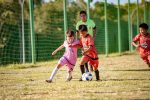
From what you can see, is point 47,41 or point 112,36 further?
point 112,36

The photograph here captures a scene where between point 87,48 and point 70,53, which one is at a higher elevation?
point 87,48

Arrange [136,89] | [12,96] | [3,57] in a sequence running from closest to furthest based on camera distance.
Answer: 1. [12,96]
2. [136,89]
3. [3,57]

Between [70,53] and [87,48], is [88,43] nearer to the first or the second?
[87,48]

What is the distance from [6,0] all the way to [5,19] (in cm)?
105

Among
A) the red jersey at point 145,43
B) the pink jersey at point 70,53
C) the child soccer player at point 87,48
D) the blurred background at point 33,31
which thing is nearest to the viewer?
the child soccer player at point 87,48

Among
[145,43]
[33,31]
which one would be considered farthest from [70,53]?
[33,31]

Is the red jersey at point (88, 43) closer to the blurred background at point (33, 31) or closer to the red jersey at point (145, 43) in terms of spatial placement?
the red jersey at point (145, 43)

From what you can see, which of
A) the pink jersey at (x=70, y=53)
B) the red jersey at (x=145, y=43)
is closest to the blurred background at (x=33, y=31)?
the red jersey at (x=145, y=43)

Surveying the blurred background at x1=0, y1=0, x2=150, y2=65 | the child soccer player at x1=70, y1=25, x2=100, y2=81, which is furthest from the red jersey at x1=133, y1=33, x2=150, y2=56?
the blurred background at x1=0, y1=0, x2=150, y2=65

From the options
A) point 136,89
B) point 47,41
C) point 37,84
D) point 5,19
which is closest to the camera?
point 136,89

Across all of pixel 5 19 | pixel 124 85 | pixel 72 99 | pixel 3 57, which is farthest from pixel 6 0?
pixel 72 99

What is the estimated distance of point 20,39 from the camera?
1712 centimetres

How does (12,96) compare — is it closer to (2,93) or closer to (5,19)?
(2,93)

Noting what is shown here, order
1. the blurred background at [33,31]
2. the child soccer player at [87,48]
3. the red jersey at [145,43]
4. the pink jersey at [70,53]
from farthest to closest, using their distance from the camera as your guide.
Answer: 1. the blurred background at [33,31]
2. the red jersey at [145,43]
3. the pink jersey at [70,53]
4. the child soccer player at [87,48]
